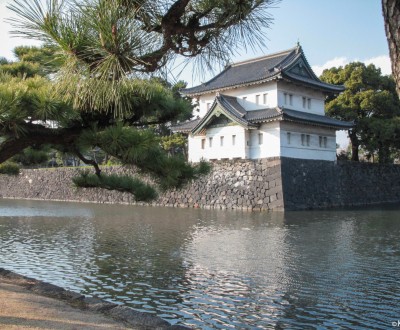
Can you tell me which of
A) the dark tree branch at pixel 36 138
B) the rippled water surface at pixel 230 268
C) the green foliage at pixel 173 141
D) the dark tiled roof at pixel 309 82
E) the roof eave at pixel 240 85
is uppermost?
the dark tiled roof at pixel 309 82

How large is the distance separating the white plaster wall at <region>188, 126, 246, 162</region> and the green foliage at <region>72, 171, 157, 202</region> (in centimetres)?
1449

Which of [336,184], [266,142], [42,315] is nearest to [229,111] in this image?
[266,142]

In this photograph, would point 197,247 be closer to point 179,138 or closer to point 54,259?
point 54,259

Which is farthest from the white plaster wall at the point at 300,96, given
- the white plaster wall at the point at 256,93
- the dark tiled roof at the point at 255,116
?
the dark tiled roof at the point at 255,116

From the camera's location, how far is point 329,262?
766 centimetres

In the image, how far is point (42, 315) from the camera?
3.42 m

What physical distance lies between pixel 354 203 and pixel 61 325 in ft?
68.0

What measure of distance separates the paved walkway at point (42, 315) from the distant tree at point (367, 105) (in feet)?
68.8

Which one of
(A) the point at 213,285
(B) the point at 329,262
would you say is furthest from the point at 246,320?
(B) the point at 329,262

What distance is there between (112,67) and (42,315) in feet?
6.94

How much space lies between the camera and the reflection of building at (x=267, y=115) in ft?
62.1

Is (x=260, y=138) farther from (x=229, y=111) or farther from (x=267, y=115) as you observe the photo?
(x=229, y=111)

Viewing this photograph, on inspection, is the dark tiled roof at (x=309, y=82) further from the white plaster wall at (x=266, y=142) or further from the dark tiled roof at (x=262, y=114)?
the white plaster wall at (x=266, y=142)

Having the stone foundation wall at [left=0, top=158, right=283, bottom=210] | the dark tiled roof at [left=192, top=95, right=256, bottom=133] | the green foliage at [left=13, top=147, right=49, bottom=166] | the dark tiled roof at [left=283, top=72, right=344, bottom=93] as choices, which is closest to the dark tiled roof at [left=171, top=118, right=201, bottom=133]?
the dark tiled roof at [left=192, top=95, right=256, bottom=133]
